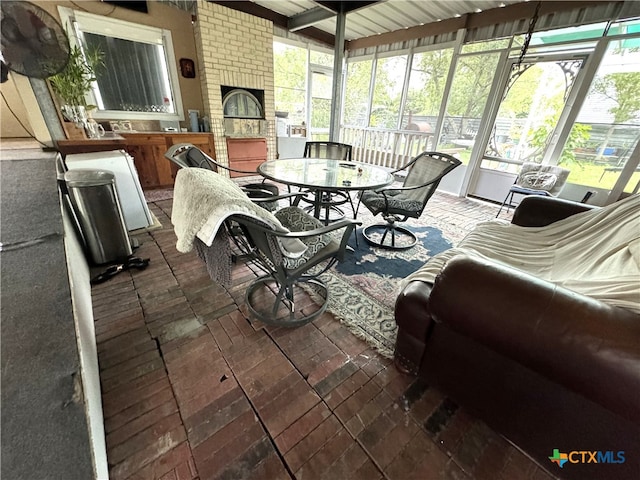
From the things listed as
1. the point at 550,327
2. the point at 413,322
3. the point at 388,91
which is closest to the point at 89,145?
the point at 413,322

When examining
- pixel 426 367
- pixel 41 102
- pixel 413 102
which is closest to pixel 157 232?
pixel 41 102

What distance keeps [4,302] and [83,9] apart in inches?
184

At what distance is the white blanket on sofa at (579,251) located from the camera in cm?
95

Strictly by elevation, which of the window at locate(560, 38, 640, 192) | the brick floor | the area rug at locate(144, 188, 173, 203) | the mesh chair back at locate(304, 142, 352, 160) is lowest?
the brick floor

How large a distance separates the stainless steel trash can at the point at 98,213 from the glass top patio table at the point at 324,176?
3.90 ft

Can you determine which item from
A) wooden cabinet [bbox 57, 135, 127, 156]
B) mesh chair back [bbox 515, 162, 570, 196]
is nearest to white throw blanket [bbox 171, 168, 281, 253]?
wooden cabinet [bbox 57, 135, 127, 156]

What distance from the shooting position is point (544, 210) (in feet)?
6.25

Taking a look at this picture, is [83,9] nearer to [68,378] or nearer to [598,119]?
[68,378]

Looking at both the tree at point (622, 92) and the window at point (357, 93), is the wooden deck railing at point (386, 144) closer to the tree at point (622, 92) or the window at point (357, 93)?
the window at point (357, 93)

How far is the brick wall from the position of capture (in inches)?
153

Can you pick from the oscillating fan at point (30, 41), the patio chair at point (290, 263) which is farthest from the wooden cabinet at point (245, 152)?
the patio chair at point (290, 263)

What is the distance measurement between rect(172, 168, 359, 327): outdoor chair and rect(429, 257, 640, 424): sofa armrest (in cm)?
64

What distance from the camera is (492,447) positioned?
1.07m

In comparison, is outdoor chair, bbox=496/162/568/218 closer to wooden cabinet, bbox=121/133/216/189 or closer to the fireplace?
the fireplace
